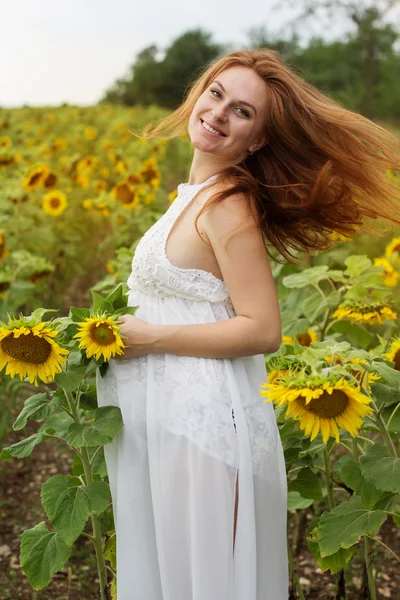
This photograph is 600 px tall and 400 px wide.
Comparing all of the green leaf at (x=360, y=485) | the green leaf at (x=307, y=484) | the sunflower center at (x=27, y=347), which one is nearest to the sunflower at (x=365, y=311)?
the green leaf at (x=307, y=484)

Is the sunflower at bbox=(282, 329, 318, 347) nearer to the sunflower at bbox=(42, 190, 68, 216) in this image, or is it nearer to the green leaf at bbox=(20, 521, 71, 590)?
the green leaf at bbox=(20, 521, 71, 590)

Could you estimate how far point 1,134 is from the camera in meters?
6.75

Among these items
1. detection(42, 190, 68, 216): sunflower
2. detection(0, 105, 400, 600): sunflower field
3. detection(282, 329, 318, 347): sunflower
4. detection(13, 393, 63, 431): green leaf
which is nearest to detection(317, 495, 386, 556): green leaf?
detection(0, 105, 400, 600): sunflower field

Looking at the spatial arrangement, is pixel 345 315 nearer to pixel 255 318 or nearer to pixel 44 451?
pixel 255 318

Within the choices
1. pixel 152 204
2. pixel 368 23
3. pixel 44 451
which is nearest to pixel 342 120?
pixel 44 451

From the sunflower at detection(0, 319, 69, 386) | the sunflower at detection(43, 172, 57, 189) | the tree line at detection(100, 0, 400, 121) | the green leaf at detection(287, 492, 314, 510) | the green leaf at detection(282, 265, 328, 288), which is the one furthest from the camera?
the tree line at detection(100, 0, 400, 121)

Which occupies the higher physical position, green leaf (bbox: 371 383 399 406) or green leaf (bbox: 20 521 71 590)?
green leaf (bbox: 371 383 399 406)

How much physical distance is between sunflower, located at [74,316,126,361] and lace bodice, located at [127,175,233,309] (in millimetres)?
161

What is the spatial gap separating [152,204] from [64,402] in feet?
8.90

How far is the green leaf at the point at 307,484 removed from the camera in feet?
A: 5.95

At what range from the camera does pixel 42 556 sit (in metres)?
1.63

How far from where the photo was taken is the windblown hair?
1.66 metres

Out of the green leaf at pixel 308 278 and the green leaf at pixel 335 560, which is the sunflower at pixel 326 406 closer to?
the green leaf at pixel 335 560

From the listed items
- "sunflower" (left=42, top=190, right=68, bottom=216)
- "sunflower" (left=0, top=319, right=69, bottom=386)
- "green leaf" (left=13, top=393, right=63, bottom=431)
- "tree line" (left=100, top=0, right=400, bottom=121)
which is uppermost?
"tree line" (left=100, top=0, right=400, bottom=121)
